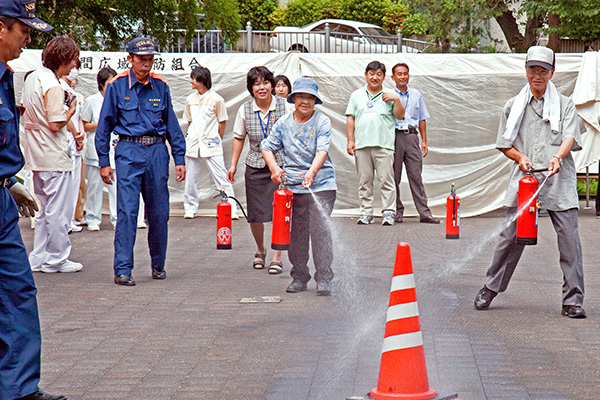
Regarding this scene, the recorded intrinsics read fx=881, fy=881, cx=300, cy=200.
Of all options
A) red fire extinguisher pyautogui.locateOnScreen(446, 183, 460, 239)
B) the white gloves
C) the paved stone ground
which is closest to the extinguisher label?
the paved stone ground

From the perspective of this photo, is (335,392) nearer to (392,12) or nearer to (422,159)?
(422,159)

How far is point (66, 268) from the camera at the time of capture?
8.76 m

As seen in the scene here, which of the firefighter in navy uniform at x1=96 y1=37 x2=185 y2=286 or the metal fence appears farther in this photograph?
the metal fence

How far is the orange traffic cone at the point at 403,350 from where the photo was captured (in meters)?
4.36

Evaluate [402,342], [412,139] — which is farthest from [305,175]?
[412,139]

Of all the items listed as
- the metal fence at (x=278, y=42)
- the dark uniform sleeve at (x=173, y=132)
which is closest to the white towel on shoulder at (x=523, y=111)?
the dark uniform sleeve at (x=173, y=132)

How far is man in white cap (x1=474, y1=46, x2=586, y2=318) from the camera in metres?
6.59

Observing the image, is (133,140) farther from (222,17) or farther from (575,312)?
(222,17)

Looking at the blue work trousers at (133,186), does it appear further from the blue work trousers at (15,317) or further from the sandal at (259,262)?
the blue work trousers at (15,317)

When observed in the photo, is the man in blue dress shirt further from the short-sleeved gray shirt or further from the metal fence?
the metal fence

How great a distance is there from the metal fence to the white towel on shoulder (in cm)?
1217

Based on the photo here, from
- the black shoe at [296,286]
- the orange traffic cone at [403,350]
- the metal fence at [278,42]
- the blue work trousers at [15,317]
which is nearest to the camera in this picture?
the blue work trousers at [15,317]

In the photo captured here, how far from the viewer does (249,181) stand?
8.73 m

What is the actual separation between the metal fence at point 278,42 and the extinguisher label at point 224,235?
32.0 feet
